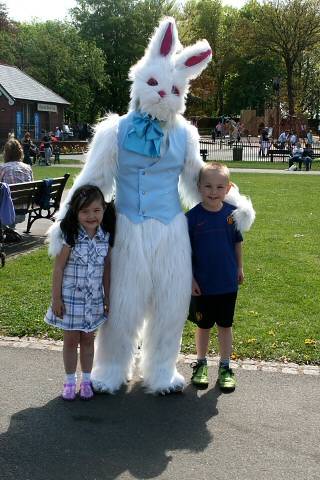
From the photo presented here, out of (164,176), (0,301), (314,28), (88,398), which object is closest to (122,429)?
(88,398)

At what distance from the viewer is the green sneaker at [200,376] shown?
4.02 metres

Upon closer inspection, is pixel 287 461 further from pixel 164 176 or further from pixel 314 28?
pixel 314 28

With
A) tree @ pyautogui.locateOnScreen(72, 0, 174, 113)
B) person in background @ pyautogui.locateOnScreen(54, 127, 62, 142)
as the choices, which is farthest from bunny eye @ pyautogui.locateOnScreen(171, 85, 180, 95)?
tree @ pyautogui.locateOnScreen(72, 0, 174, 113)

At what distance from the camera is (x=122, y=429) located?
3.41m

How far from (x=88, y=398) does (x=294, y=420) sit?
4.26 feet

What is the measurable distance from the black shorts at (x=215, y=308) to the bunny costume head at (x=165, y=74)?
4.08 ft

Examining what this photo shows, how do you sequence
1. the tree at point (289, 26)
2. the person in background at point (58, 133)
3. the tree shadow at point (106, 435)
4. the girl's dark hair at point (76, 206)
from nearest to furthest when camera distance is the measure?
the tree shadow at point (106, 435) < the girl's dark hair at point (76, 206) < the person in background at point (58, 133) < the tree at point (289, 26)

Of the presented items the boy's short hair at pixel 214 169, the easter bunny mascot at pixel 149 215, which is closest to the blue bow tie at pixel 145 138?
the easter bunny mascot at pixel 149 215

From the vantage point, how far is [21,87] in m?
38.8

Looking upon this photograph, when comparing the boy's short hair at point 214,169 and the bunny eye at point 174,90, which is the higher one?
the bunny eye at point 174,90

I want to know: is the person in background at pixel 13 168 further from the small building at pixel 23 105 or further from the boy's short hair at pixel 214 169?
the small building at pixel 23 105

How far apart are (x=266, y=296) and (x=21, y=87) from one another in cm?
3587

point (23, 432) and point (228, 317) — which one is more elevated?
point (228, 317)

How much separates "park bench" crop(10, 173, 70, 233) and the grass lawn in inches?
39.4
